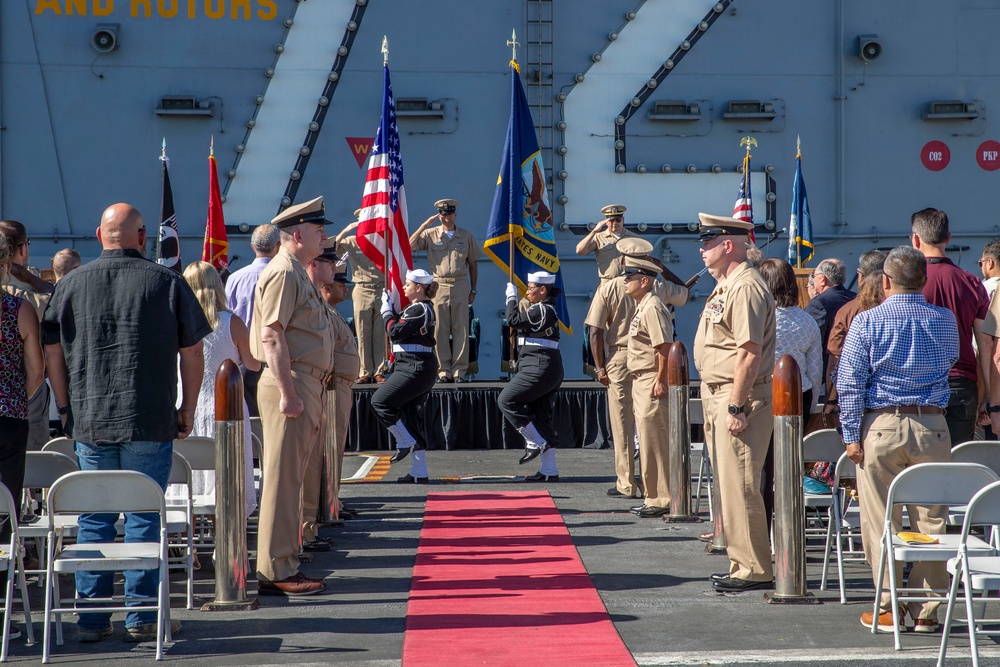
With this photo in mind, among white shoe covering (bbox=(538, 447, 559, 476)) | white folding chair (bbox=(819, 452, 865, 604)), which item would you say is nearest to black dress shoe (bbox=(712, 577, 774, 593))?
white folding chair (bbox=(819, 452, 865, 604))

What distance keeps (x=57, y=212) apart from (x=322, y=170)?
322 cm

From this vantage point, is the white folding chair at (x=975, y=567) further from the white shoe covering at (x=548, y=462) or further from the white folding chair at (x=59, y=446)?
the white shoe covering at (x=548, y=462)

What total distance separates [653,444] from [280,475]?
350 cm

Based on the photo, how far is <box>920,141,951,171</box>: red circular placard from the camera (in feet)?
46.6

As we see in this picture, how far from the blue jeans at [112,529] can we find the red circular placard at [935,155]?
11672 mm

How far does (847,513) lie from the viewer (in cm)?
621

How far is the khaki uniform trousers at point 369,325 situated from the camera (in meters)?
13.0

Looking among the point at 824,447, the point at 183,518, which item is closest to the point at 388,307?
the point at 183,518

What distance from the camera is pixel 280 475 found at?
19.7 ft

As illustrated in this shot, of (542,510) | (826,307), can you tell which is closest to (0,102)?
(542,510)

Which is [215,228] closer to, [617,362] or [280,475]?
[617,362]

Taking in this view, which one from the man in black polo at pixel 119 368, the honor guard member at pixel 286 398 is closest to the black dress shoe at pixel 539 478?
the honor guard member at pixel 286 398

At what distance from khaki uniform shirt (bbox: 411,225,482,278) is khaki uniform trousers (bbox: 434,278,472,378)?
12cm

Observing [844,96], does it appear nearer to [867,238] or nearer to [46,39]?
[867,238]
